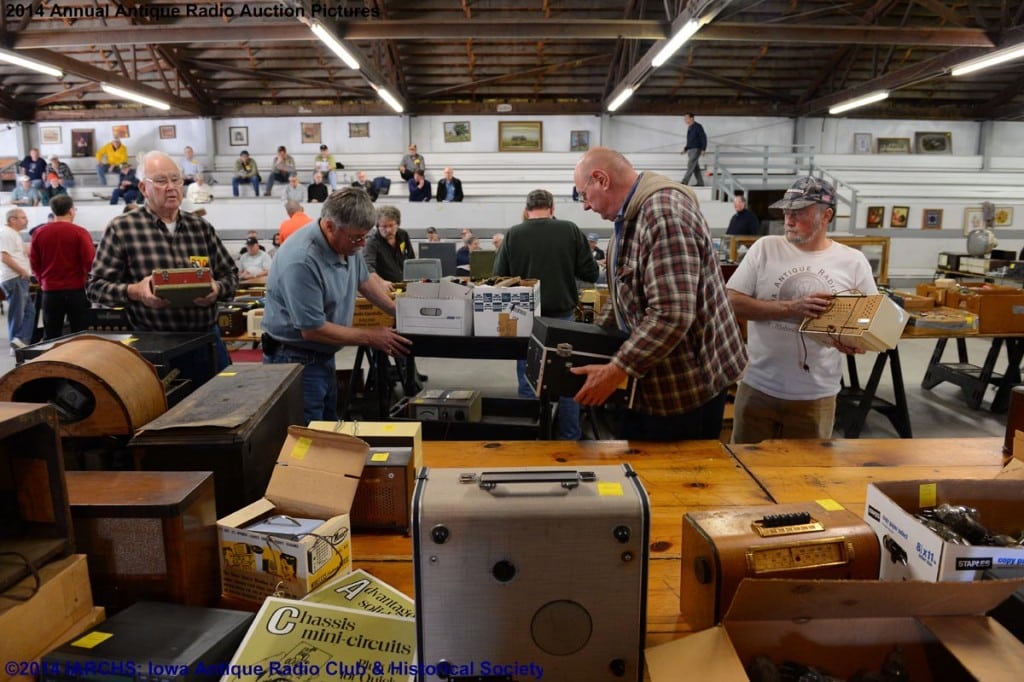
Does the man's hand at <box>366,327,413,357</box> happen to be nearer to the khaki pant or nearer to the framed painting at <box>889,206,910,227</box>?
the khaki pant

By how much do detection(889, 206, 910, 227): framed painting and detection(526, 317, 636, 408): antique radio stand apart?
14.8m

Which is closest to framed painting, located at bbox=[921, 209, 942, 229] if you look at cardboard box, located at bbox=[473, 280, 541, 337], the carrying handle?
cardboard box, located at bbox=[473, 280, 541, 337]

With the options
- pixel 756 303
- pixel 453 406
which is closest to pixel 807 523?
pixel 756 303

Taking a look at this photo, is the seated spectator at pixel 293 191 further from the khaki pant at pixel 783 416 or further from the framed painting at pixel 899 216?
the framed painting at pixel 899 216

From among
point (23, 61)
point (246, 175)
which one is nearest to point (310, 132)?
point (246, 175)

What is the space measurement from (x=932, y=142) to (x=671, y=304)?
16.7m

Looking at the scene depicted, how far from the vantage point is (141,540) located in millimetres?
1124

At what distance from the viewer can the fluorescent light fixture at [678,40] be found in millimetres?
7215

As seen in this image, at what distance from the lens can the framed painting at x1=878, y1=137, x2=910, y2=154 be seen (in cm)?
1493

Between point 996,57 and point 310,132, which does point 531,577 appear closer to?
point 996,57

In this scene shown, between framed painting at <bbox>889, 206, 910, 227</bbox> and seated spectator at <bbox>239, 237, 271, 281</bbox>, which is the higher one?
framed painting at <bbox>889, 206, 910, 227</bbox>

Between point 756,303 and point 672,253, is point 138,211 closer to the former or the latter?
point 672,253

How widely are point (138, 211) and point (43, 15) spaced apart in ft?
38.7

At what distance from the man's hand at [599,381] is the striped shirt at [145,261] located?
5.91ft
